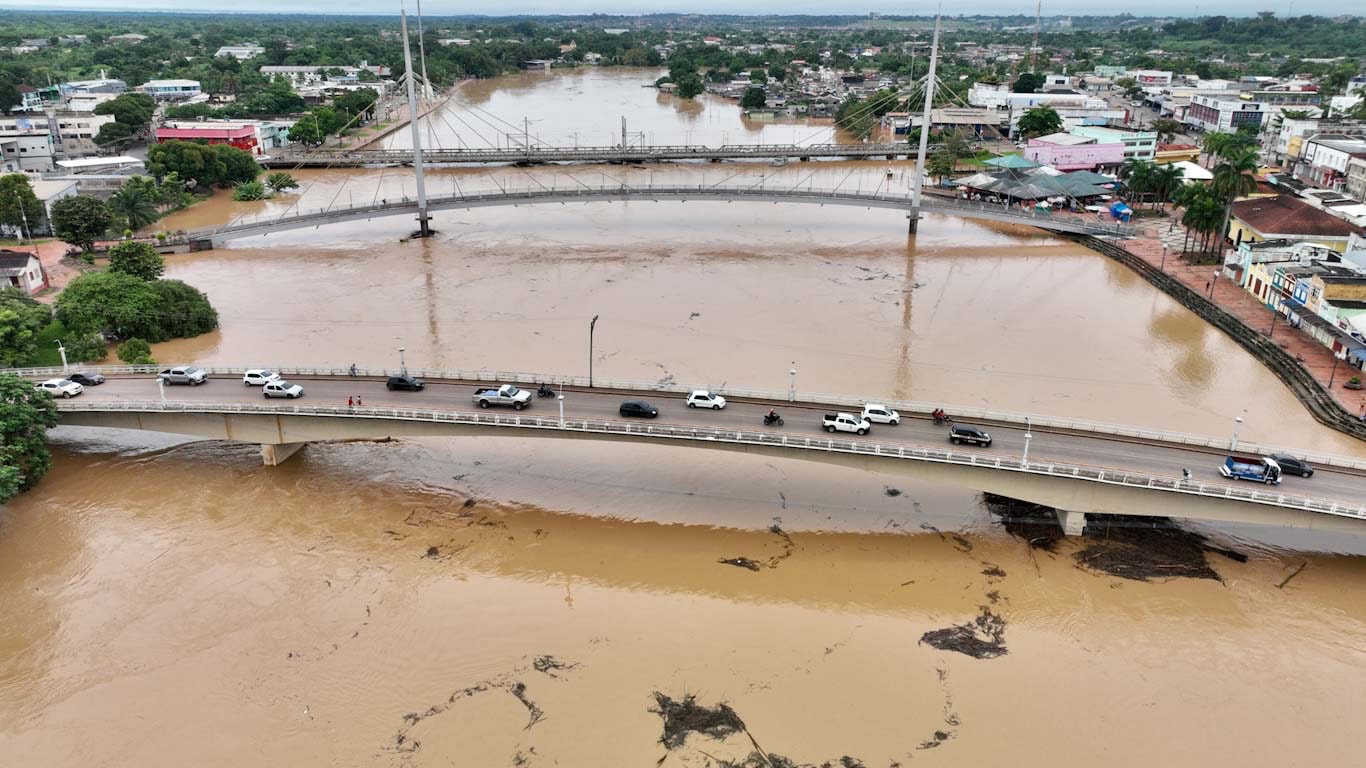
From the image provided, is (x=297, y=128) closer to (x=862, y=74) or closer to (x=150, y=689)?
(x=150, y=689)

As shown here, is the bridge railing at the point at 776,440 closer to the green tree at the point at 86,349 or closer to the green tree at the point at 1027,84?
the green tree at the point at 86,349

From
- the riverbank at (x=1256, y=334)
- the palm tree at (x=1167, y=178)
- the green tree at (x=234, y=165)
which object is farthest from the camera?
the green tree at (x=234, y=165)

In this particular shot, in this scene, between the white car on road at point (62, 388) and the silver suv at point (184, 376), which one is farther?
the silver suv at point (184, 376)

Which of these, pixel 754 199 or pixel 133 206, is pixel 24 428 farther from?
pixel 754 199

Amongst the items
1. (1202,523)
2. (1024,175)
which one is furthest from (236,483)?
(1024,175)

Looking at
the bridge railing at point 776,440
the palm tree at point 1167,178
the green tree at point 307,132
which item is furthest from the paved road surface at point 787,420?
the green tree at point 307,132

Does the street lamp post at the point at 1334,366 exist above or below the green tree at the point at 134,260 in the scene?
below
